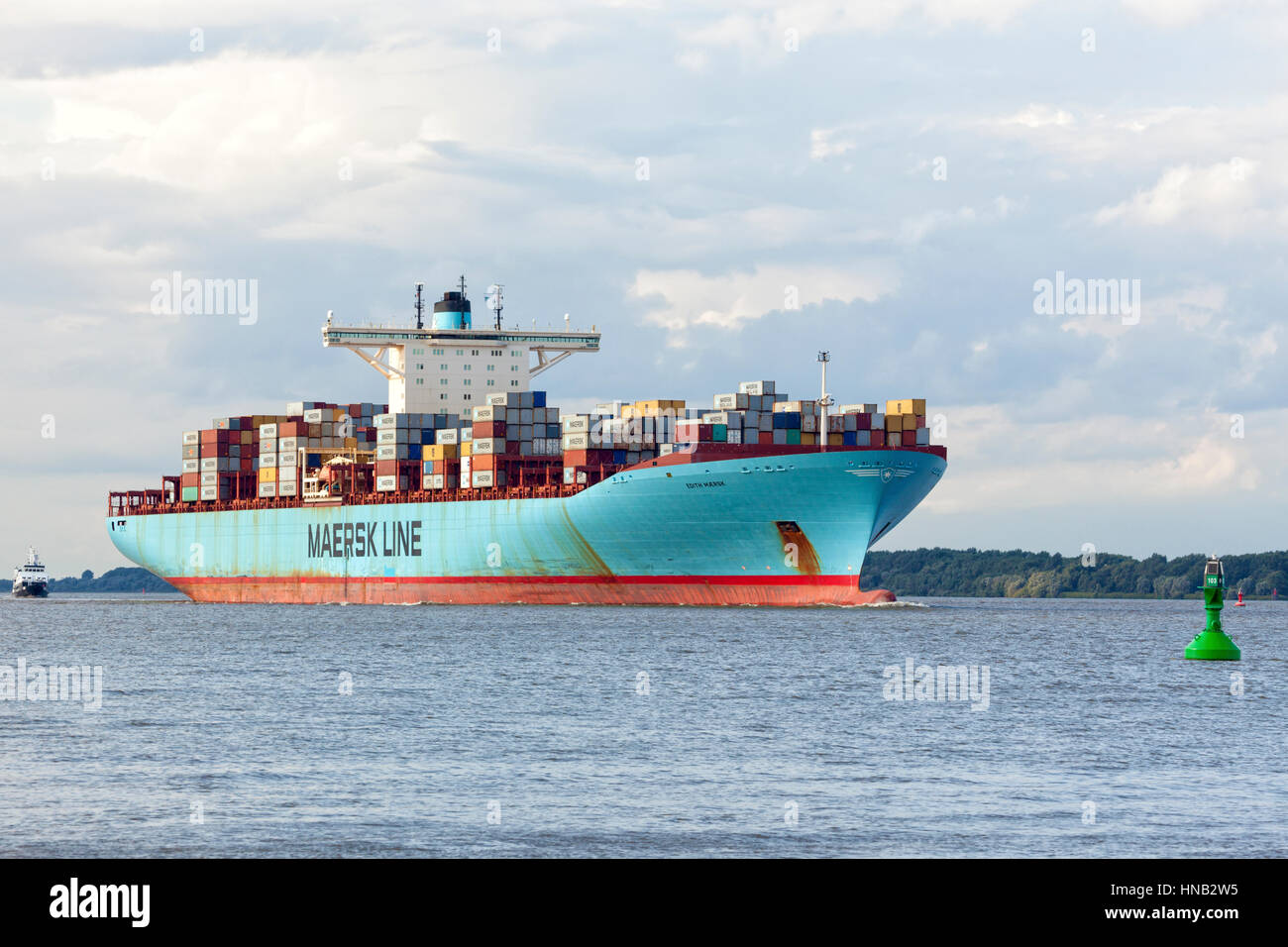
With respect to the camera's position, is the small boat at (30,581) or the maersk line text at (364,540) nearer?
the maersk line text at (364,540)

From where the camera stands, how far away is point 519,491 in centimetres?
7438

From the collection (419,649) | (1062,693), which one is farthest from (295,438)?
(1062,693)

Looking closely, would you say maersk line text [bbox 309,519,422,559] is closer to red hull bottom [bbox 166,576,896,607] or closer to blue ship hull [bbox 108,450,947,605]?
blue ship hull [bbox 108,450,947,605]

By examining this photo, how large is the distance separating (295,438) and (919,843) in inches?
3023

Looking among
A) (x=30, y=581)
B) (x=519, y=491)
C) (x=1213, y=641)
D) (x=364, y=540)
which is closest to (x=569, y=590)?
(x=519, y=491)

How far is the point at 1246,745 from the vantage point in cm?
2680
